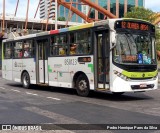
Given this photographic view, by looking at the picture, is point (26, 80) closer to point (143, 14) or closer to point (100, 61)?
point (100, 61)

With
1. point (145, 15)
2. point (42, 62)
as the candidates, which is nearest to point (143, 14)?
point (145, 15)

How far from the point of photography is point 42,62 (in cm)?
1706

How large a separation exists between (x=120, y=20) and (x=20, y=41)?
827cm

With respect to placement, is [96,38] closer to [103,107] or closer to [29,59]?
[103,107]

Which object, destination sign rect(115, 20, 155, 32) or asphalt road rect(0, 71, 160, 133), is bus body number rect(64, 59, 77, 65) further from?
destination sign rect(115, 20, 155, 32)

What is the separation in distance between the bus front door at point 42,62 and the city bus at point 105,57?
0.28 metres

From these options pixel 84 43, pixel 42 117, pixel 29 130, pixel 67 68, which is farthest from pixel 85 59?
pixel 29 130

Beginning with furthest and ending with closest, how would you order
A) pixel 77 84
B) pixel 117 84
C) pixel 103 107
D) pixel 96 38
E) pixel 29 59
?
pixel 29 59, pixel 77 84, pixel 96 38, pixel 117 84, pixel 103 107

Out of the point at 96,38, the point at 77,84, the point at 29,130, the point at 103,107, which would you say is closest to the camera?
the point at 29,130

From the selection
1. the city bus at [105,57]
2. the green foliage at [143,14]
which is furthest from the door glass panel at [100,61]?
the green foliage at [143,14]

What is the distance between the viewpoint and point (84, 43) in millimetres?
13828

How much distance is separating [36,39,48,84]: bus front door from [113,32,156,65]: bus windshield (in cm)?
516

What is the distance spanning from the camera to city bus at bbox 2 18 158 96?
12.4 meters

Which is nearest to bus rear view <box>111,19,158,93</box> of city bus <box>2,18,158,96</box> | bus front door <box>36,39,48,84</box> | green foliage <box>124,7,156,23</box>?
city bus <box>2,18,158,96</box>
